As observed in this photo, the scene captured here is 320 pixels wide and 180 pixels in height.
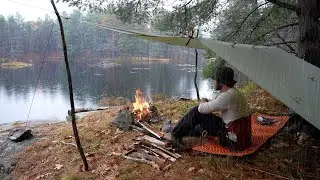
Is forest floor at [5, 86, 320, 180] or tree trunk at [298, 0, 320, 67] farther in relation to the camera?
tree trunk at [298, 0, 320, 67]

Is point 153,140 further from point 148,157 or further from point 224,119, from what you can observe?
point 224,119

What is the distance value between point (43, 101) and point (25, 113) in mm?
3998

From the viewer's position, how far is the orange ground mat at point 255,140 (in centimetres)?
419

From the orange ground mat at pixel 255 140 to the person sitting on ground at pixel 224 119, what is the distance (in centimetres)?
9

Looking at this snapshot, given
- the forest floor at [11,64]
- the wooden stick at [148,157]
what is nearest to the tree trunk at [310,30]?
the wooden stick at [148,157]

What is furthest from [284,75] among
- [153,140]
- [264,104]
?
[264,104]

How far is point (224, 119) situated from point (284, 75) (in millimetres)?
1175

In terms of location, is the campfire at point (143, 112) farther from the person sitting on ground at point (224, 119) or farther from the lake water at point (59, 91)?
the lake water at point (59, 91)

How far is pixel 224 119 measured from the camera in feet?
13.8

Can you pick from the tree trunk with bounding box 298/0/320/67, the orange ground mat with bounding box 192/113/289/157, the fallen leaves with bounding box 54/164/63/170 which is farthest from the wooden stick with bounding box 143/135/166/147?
the tree trunk with bounding box 298/0/320/67

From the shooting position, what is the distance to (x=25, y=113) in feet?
60.1

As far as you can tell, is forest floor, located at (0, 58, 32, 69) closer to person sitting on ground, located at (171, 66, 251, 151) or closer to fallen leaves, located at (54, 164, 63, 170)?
fallen leaves, located at (54, 164, 63, 170)

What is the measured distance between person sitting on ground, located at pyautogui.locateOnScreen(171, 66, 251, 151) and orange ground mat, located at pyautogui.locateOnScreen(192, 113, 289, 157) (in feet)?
0.29

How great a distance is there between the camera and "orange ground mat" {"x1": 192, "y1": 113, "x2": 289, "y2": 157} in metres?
4.19
